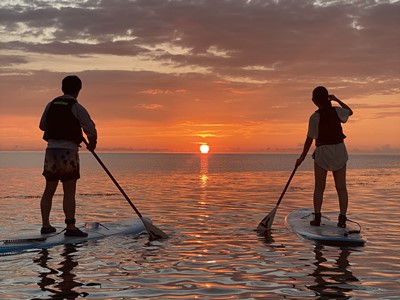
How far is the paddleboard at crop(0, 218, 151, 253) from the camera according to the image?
803 cm

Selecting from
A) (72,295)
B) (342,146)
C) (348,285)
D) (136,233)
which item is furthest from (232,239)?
(72,295)

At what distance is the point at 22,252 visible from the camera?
7.84 meters

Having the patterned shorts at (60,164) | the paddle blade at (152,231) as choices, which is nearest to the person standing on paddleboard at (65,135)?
the patterned shorts at (60,164)

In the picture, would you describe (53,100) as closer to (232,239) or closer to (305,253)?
(232,239)

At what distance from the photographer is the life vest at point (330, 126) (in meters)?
9.63

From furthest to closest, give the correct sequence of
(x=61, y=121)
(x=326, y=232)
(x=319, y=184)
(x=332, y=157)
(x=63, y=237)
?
(x=319, y=184) < (x=332, y=157) < (x=326, y=232) < (x=63, y=237) < (x=61, y=121)

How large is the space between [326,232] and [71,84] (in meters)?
5.12

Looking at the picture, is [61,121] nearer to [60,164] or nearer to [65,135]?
[65,135]

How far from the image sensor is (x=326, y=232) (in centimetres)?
919

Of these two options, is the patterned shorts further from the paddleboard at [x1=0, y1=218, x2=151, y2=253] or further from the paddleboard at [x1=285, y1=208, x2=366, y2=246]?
the paddleboard at [x1=285, y1=208, x2=366, y2=246]

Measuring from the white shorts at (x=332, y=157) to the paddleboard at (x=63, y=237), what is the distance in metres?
3.69

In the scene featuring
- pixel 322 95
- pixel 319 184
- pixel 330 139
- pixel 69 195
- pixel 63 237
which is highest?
pixel 322 95

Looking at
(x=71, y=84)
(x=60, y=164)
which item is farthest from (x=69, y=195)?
(x=71, y=84)

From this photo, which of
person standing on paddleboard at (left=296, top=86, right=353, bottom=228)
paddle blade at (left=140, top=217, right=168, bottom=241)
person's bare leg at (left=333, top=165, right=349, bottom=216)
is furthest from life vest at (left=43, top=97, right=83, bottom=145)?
person's bare leg at (left=333, top=165, right=349, bottom=216)
